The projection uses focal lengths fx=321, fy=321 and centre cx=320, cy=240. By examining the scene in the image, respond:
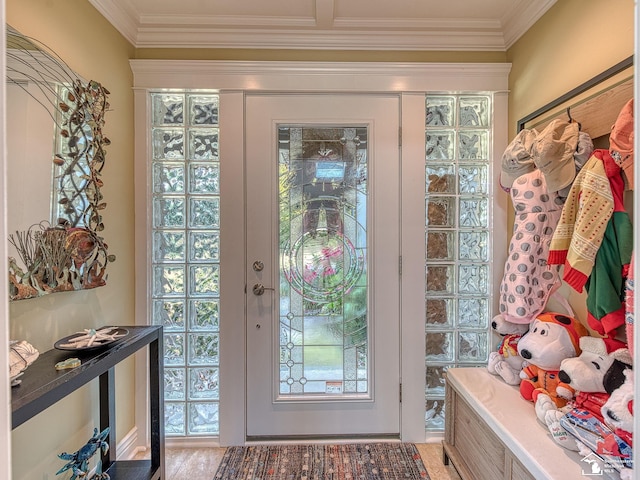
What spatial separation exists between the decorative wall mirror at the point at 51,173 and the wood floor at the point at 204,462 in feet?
3.52

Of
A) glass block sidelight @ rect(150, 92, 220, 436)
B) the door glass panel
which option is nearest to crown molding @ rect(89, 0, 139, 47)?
glass block sidelight @ rect(150, 92, 220, 436)

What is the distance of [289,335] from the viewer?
6.24 feet

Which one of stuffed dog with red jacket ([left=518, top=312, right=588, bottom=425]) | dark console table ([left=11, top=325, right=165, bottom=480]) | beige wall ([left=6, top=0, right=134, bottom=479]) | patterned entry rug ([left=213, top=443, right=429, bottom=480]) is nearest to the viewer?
dark console table ([left=11, top=325, right=165, bottom=480])

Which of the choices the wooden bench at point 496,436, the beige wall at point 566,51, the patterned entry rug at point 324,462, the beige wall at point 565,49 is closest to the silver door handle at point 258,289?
the patterned entry rug at point 324,462

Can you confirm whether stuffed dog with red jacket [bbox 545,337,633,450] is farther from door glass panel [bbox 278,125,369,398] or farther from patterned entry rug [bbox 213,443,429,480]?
door glass panel [bbox 278,125,369,398]

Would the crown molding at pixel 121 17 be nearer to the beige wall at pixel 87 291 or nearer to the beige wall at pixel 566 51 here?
the beige wall at pixel 87 291

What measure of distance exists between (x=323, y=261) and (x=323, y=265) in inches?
0.9

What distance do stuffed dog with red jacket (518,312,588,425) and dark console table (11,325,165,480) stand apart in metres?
1.61

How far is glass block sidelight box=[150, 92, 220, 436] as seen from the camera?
6.16 ft

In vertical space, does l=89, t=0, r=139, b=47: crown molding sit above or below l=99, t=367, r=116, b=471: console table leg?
above

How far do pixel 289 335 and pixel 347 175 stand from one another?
1.00 m

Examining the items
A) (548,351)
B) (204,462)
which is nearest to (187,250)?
(204,462)

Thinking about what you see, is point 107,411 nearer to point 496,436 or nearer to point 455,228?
point 496,436

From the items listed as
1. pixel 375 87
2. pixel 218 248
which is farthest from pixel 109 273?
pixel 375 87
